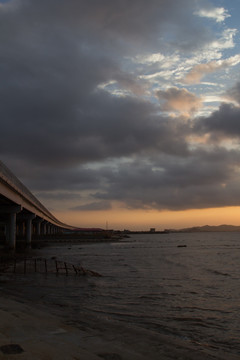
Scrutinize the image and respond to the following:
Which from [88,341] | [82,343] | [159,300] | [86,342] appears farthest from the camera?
[159,300]

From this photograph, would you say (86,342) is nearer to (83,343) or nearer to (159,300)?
(83,343)

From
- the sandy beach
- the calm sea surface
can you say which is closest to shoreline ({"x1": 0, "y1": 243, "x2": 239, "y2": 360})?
the sandy beach

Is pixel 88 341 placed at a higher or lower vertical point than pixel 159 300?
higher

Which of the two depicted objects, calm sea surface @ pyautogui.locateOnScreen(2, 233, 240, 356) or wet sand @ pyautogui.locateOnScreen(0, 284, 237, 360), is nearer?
wet sand @ pyautogui.locateOnScreen(0, 284, 237, 360)

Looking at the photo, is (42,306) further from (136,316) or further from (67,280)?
(67,280)

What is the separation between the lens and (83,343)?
449 inches

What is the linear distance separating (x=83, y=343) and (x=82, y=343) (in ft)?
0.14

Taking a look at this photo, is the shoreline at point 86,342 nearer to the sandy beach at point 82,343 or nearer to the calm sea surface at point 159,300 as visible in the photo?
the sandy beach at point 82,343

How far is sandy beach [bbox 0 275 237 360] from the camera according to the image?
9562mm

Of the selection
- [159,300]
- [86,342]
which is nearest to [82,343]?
[86,342]

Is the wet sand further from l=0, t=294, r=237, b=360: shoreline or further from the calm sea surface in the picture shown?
the calm sea surface

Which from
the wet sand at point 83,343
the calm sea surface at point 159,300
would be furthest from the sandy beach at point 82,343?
the calm sea surface at point 159,300

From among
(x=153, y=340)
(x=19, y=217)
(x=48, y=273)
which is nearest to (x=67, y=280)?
(x=48, y=273)

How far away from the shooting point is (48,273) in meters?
37.2
